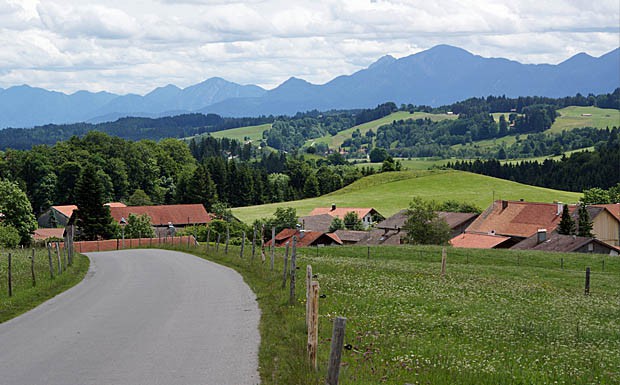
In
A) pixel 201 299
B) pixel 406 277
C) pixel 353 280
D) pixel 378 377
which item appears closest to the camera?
pixel 378 377

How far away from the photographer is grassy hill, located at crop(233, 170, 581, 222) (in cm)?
13588

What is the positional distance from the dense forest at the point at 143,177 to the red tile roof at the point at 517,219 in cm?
6753

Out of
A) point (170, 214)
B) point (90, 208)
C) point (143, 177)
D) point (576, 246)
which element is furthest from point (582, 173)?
point (90, 208)

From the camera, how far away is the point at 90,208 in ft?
276

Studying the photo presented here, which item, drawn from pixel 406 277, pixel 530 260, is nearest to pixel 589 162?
pixel 530 260

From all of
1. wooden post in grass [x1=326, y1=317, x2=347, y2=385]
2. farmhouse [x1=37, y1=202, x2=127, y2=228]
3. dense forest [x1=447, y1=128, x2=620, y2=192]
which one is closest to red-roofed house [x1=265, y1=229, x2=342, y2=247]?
farmhouse [x1=37, y1=202, x2=127, y2=228]

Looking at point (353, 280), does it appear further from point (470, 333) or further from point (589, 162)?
point (589, 162)

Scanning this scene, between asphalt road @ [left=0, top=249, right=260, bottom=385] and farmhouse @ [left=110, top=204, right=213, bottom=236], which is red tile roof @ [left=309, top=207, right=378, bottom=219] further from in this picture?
asphalt road @ [left=0, top=249, right=260, bottom=385]

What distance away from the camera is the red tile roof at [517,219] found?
88.9 meters

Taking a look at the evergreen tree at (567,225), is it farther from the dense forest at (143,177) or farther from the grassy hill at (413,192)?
the dense forest at (143,177)

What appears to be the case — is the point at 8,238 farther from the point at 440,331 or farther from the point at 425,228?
the point at 440,331

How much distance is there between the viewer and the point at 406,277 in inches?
1141

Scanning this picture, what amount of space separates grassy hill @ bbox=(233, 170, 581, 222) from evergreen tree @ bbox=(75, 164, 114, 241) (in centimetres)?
3809

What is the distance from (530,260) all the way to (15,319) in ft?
135
